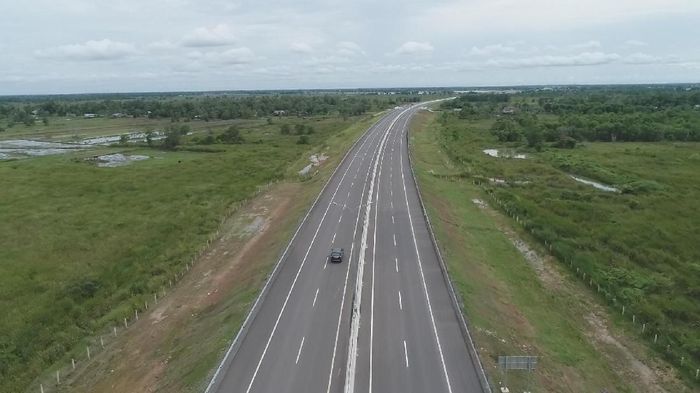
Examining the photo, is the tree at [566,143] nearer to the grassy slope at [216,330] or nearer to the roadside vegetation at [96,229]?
the roadside vegetation at [96,229]

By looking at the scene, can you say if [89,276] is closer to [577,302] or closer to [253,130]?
[577,302]

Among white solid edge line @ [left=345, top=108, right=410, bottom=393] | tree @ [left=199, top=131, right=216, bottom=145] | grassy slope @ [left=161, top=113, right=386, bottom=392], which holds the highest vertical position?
tree @ [left=199, top=131, right=216, bottom=145]

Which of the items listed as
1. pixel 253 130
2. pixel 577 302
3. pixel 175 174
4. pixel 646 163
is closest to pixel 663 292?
pixel 577 302

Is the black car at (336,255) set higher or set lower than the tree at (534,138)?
lower

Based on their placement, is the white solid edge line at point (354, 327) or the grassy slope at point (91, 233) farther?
the grassy slope at point (91, 233)

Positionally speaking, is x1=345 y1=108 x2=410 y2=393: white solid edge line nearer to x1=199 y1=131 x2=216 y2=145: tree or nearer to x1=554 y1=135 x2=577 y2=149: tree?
x1=554 y1=135 x2=577 y2=149: tree

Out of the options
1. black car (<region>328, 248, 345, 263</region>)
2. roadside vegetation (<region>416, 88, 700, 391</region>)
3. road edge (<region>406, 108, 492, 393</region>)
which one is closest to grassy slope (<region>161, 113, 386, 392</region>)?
black car (<region>328, 248, 345, 263</region>)

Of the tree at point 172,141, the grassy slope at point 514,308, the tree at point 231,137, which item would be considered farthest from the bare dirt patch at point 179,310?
the tree at point 231,137

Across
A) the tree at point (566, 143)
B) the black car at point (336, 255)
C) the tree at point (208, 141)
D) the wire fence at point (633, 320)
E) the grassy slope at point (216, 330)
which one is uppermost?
the tree at point (208, 141)

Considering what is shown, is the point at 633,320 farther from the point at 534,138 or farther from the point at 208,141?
the point at 208,141
